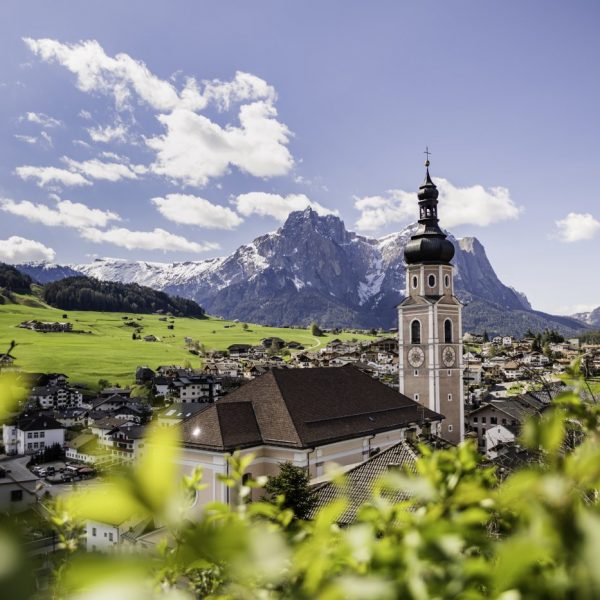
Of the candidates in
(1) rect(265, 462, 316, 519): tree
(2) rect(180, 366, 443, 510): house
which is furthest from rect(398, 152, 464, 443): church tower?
(1) rect(265, 462, 316, 519): tree

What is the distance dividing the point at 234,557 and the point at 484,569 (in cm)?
48

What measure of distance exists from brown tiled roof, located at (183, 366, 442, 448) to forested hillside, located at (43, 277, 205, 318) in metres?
155

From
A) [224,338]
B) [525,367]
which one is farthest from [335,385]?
[224,338]

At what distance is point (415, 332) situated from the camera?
123 ft

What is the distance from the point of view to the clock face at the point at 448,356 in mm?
36562

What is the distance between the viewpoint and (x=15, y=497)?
140 centimetres

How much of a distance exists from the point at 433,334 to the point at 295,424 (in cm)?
1644

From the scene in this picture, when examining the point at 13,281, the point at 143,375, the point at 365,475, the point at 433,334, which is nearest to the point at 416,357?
the point at 433,334

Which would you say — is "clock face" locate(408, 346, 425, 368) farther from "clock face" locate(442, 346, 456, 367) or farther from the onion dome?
the onion dome

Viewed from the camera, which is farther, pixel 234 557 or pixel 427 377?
pixel 427 377

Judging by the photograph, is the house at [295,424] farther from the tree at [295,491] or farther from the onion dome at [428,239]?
the onion dome at [428,239]

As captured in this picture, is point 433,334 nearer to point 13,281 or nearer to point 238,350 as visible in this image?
point 238,350

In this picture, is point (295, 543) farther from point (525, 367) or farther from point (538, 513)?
point (525, 367)

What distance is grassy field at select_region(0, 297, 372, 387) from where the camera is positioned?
316 feet
